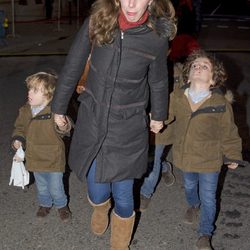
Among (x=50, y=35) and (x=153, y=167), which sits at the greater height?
(x=153, y=167)

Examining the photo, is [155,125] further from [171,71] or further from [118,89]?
[171,71]

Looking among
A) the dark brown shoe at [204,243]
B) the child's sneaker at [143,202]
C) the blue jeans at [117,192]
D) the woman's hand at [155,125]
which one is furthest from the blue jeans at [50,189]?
the dark brown shoe at [204,243]

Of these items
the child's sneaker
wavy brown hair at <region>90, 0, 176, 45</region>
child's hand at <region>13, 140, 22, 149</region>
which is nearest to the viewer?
wavy brown hair at <region>90, 0, 176, 45</region>

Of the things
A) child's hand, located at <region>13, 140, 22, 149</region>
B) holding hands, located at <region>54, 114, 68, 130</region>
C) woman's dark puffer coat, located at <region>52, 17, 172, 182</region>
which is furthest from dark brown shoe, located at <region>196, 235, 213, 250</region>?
child's hand, located at <region>13, 140, 22, 149</region>

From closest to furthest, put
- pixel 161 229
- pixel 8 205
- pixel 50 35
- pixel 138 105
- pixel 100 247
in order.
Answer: pixel 138 105
pixel 100 247
pixel 161 229
pixel 8 205
pixel 50 35

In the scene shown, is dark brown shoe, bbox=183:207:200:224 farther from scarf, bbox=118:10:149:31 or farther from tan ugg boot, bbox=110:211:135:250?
scarf, bbox=118:10:149:31

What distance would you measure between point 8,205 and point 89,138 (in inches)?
60.8

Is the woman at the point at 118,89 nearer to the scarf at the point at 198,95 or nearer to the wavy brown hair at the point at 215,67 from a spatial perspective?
the scarf at the point at 198,95

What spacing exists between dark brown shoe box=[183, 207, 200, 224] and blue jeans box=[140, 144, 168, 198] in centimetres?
40

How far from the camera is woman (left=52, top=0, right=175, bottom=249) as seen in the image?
9.62 feet

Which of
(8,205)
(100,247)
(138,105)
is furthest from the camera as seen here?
(8,205)

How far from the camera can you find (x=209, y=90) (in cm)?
352

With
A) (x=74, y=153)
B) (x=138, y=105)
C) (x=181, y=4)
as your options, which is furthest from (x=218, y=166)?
(x=181, y=4)

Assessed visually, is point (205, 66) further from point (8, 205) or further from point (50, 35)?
point (50, 35)
